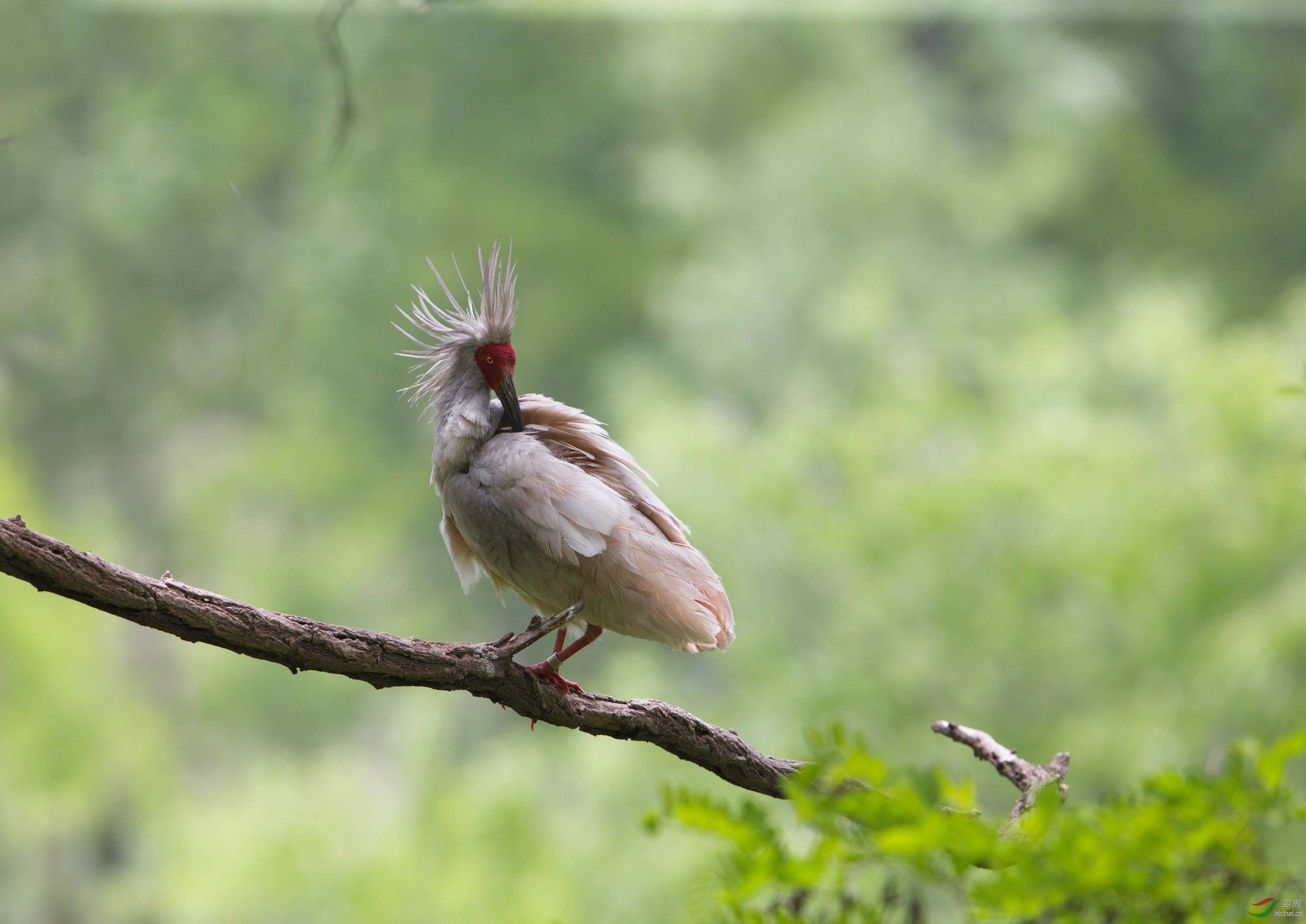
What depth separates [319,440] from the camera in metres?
15.9

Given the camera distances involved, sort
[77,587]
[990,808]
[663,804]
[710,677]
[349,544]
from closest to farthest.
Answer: [663,804]
[77,587]
[990,808]
[710,677]
[349,544]

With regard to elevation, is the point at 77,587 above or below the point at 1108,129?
below

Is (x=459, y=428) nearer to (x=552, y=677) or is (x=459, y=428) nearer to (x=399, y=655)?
(x=552, y=677)

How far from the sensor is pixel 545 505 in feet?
8.66

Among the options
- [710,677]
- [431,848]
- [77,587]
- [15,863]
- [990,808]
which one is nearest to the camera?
[77,587]

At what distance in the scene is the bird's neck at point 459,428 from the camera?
2820mm

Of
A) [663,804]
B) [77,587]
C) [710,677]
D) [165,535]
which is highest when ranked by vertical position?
[165,535]

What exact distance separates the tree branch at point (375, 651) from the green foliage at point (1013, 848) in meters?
0.91

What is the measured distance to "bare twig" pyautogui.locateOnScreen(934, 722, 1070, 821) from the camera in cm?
270

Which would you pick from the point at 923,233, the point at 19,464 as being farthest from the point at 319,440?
the point at 923,233

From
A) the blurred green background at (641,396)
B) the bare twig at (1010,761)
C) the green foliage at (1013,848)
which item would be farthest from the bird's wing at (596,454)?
the blurred green background at (641,396)

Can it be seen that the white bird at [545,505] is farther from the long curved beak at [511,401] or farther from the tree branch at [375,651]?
the tree branch at [375,651]

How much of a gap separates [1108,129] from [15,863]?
54.7 ft

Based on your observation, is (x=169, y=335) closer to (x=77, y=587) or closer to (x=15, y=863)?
(x=15, y=863)
